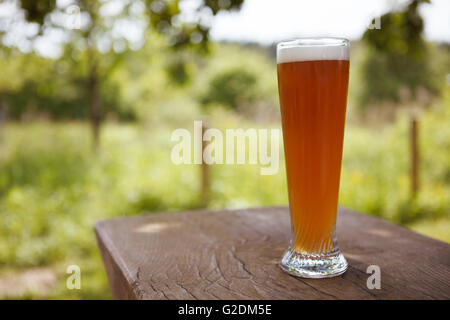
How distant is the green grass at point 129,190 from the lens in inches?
134

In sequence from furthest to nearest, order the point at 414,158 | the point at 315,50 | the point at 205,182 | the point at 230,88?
the point at 230,88 → the point at 414,158 → the point at 205,182 → the point at 315,50

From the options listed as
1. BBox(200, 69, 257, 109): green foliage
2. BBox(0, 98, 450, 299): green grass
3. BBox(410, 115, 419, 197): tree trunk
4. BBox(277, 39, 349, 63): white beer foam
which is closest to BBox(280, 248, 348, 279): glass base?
BBox(277, 39, 349, 63): white beer foam

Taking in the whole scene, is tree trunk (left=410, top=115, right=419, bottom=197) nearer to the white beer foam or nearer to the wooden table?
the wooden table

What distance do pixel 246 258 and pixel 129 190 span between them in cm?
342

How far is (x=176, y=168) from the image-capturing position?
4.93m

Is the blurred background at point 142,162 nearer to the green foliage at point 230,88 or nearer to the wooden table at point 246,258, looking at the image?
the wooden table at point 246,258

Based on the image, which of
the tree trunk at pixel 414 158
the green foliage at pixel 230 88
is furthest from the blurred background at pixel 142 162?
the green foliage at pixel 230 88

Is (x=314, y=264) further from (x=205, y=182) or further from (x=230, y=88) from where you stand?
(x=230, y=88)

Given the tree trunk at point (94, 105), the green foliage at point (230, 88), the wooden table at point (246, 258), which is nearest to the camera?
the wooden table at point (246, 258)

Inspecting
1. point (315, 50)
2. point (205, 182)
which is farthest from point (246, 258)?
point (205, 182)

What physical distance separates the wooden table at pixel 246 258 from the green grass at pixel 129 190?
1827mm

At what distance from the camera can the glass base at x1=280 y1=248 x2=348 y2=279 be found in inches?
31.3

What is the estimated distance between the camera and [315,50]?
0.82m

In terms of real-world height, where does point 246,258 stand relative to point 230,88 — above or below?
below
